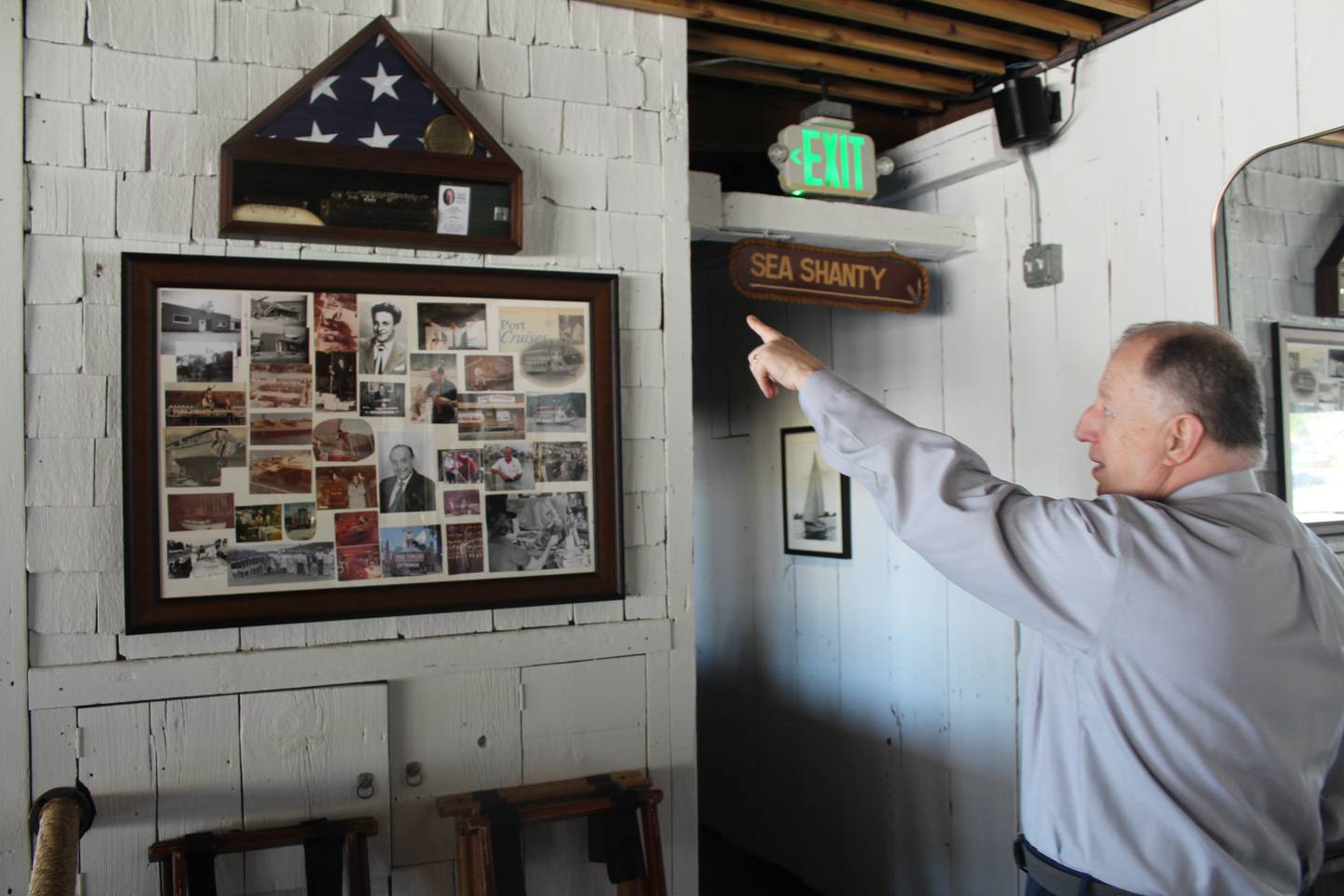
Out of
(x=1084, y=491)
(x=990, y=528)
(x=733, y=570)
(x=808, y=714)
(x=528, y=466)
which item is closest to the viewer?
(x=990, y=528)

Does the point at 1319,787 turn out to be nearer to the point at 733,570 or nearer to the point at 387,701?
the point at 387,701

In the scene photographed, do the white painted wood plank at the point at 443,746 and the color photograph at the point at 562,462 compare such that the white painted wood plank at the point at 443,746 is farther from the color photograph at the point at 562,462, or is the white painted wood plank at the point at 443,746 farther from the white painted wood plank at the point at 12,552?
the white painted wood plank at the point at 12,552

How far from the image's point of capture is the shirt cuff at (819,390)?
1779 mm

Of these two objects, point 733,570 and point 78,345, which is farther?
point 733,570

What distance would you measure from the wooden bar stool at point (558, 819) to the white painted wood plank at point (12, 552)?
90 centimetres

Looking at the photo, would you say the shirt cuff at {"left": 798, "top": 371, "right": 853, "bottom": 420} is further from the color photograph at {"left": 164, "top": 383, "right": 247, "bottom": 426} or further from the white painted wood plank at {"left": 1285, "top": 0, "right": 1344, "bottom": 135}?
the white painted wood plank at {"left": 1285, "top": 0, "right": 1344, "bottom": 135}

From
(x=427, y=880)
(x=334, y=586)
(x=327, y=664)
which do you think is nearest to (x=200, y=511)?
(x=334, y=586)

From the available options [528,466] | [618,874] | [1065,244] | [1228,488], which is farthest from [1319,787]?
[1065,244]

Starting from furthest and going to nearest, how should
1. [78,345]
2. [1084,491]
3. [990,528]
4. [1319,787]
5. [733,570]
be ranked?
[733,570], [1084,491], [78,345], [1319,787], [990,528]

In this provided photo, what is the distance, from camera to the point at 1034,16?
3.09 meters

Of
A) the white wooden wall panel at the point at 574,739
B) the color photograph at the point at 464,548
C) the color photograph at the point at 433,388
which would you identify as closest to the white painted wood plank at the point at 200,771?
the color photograph at the point at 464,548

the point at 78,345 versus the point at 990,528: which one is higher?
the point at 78,345

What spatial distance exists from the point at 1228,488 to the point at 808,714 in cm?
310

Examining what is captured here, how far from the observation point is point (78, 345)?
231cm
